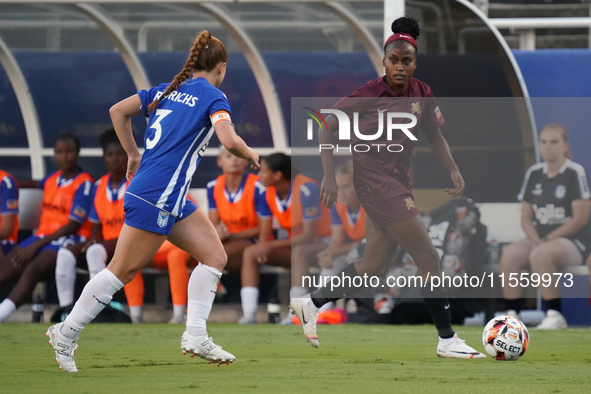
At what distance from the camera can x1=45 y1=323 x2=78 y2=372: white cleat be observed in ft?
15.0

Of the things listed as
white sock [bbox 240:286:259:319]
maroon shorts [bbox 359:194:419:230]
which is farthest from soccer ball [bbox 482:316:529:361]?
white sock [bbox 240:286:259:319]

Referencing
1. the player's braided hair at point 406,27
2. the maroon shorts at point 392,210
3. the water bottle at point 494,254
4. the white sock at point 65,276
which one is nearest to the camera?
the maroon shorts at point 392,210

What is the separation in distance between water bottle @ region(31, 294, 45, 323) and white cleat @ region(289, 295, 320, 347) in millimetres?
3282

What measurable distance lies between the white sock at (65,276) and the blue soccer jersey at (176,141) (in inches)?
146

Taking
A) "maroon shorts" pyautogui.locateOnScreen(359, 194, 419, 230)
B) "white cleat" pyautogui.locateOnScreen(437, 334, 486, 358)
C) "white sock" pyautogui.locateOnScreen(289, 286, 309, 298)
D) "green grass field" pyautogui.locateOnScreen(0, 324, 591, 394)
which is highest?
"maroon shorts" pyautogui.locateOnScreen(359, 194, 419, 230)

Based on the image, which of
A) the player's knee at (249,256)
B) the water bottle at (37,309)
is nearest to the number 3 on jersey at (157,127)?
the player's knee at (249,256)

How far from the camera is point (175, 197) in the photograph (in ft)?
15.2

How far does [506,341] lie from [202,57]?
2.33m

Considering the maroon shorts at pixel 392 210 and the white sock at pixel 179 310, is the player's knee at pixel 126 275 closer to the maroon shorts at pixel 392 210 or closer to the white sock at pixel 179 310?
the maroon shorts at pixel 392 210

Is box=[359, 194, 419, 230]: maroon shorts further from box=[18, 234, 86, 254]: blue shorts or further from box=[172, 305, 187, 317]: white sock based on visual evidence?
box=[18, 234, 86, 254]: blue shorts

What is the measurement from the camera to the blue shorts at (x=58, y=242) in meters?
8.35

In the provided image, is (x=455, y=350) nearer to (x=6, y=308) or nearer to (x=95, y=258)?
(x=95, y=258)

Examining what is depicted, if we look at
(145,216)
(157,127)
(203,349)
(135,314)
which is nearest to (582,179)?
(135,314)

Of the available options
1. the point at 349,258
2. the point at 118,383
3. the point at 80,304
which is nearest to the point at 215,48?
the point at 80,304
